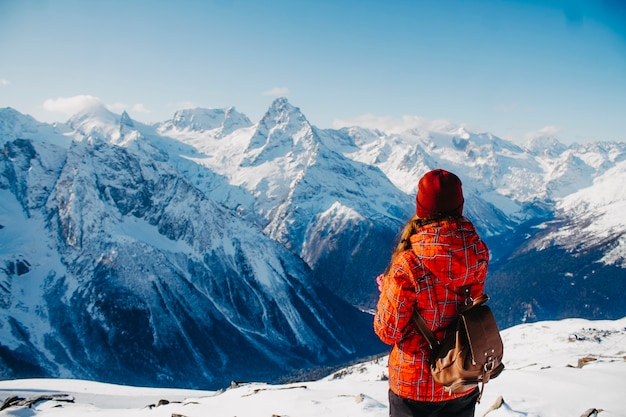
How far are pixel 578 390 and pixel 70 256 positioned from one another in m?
221

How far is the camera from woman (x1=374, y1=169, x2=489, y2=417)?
7.00 meters

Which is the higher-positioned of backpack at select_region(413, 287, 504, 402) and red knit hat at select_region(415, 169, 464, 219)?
red knit hat at select_region(415, 169, 464, 219)

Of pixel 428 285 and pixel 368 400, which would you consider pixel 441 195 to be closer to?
pixel 428 285

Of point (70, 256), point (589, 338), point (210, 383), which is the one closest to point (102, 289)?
point (70, 256)

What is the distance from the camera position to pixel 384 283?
25.5 ft

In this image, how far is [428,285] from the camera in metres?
7.11

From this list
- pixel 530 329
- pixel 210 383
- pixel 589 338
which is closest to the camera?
pixel 589 338

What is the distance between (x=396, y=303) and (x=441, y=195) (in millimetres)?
1989

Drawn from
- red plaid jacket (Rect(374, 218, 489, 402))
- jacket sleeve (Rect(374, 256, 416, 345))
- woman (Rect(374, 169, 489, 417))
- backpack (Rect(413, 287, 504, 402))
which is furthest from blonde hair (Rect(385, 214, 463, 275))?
backpack (Rect(413, 287, 504, 402))

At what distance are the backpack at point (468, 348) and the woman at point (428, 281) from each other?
0.82 ft

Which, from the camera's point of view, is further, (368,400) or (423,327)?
(368,400)

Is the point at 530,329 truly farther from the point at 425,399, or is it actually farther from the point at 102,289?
the point at 102,289

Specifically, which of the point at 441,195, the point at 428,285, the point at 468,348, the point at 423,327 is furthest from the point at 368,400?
the point at 441,195

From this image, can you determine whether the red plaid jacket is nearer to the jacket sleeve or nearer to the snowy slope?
the jacket sleeve
